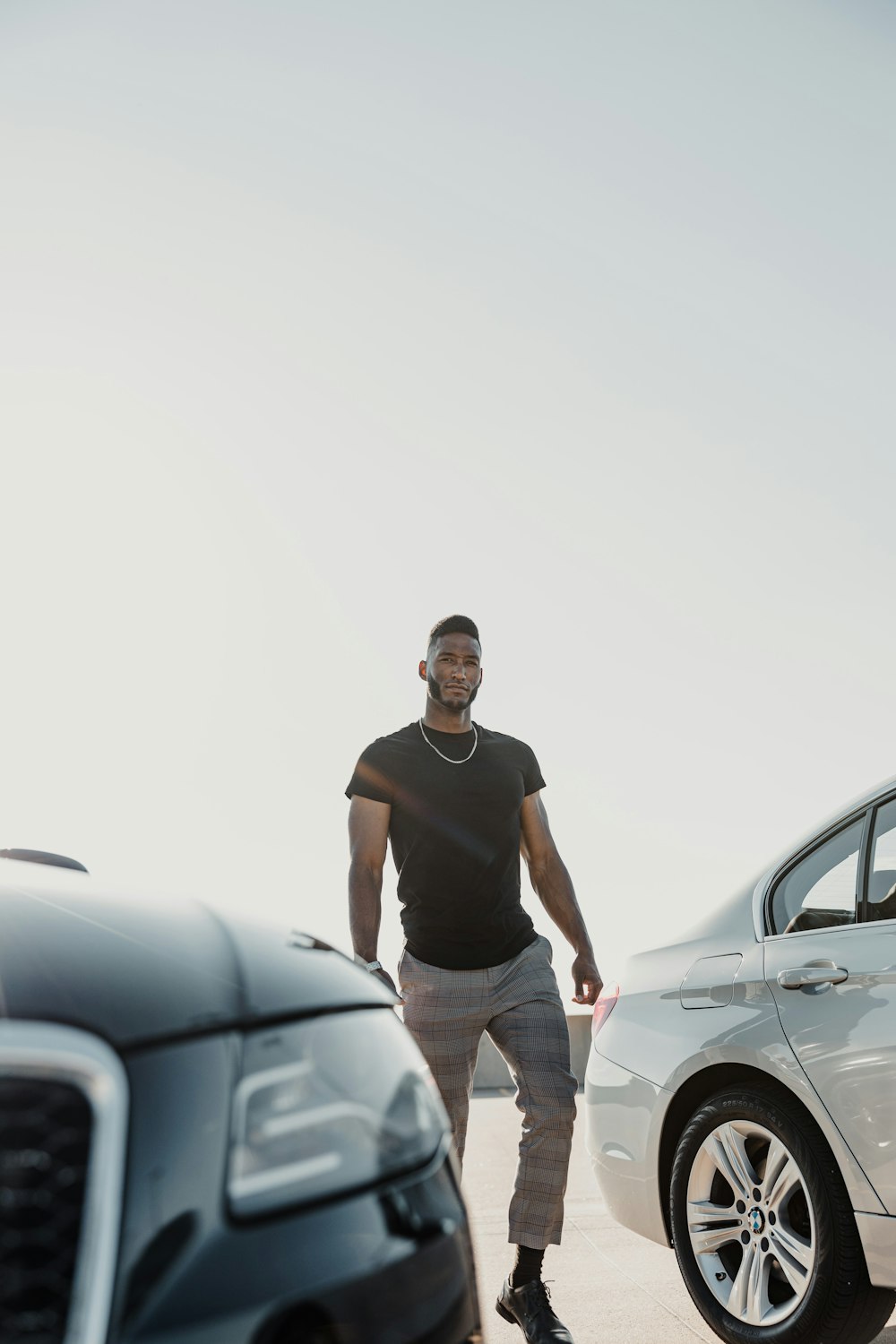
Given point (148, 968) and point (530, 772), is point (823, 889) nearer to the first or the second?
point (530, 772)

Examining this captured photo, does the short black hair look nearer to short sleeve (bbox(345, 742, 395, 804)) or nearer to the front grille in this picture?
short sleeve (bbox(345, 742, 395, 804))

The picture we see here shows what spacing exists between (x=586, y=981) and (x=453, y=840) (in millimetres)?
663

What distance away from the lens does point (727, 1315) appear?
3.19m

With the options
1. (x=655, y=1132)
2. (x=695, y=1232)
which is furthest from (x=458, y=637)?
(x=695, y=1232)

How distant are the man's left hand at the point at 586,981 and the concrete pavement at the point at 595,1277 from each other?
0.79 meters

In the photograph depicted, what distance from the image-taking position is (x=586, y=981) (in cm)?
400

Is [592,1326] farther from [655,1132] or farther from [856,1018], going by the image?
[856,1018]

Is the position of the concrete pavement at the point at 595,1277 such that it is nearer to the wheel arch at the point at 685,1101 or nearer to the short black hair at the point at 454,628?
the wheel arch at the point at 685,1101

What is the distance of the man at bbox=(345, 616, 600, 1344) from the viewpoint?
3561mm

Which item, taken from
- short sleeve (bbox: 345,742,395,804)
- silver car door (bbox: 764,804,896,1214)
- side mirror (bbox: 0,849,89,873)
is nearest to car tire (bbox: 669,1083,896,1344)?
silver car door (bbox: 764,804,896,1214)

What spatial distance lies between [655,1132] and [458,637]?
1661 mm

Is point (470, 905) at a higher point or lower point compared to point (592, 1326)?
higher

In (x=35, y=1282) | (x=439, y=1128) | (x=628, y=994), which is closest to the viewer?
(x=35, y=1282)

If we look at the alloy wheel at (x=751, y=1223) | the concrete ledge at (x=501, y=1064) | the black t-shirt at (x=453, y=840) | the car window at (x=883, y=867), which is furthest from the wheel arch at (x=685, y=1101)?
the concrete ledge at (x=501, y=1064)
